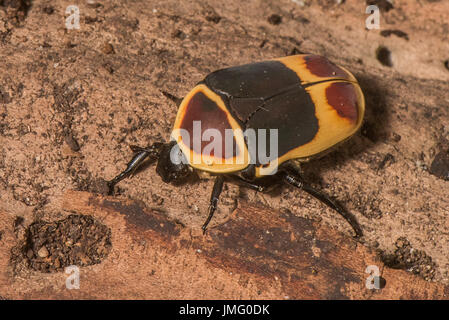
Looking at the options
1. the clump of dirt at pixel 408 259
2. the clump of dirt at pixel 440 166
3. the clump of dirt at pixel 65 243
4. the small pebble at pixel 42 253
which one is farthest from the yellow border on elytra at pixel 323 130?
the small pebble at pixel 42 253

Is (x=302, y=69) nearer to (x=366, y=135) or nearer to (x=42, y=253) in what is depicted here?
(x=366, y=135)

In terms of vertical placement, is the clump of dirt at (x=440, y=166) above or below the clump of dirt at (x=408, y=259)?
above

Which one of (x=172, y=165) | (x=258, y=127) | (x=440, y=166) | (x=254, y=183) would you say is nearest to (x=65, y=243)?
(x=172, y=165)

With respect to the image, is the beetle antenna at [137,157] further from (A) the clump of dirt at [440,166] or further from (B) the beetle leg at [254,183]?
(A) the clump of dirt at [440,166]

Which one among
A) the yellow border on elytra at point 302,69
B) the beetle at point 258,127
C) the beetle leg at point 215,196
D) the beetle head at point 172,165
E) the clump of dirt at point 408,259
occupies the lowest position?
the clump of dirt at point 408,259

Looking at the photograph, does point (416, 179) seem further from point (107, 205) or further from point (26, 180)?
point (26, 180)

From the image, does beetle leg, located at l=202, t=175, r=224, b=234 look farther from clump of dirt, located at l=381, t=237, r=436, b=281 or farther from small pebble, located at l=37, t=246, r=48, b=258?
clump of dirt, located at l=381, t=237, r=436, b=281

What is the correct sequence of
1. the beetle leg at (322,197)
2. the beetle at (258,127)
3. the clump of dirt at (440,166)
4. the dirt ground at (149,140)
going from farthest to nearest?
the clump of dirt at (440,166), the beetle leg at (322,197), the beetle at (258,127), the dirt ground at (149,140)
